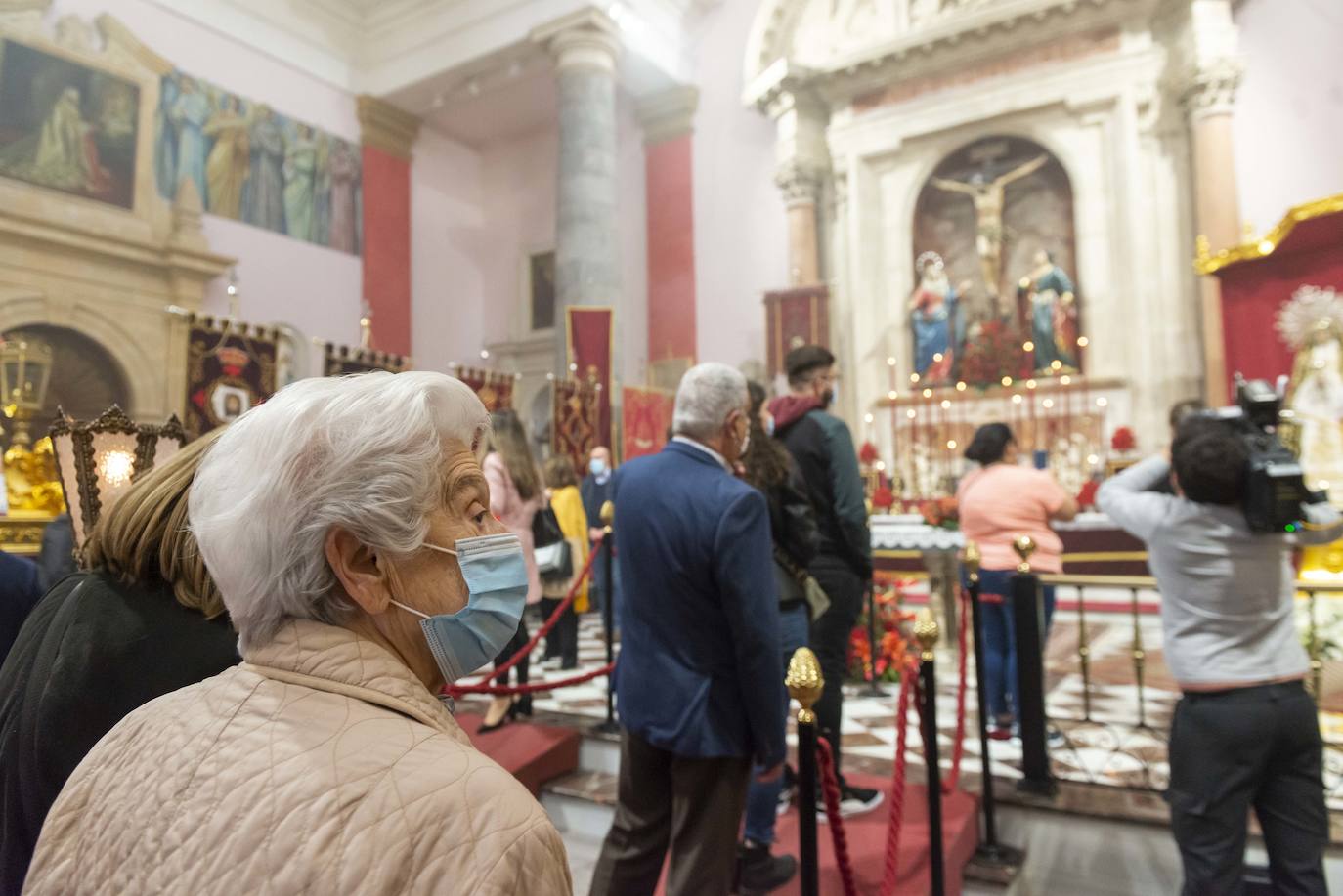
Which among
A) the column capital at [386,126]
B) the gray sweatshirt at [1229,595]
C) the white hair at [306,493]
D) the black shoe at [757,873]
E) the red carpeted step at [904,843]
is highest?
the column capital at [386,126]

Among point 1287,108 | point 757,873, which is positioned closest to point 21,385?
point 757,873

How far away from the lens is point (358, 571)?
0.99 meters

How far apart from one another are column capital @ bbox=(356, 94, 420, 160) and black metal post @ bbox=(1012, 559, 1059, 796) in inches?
611

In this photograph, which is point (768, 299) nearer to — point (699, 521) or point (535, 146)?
point (535, 146)

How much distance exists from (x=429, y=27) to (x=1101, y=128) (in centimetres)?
1125

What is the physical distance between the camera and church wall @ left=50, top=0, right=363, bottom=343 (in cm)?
1278

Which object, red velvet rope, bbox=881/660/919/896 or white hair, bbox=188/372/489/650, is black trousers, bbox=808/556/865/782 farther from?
white hair, bbox=188/372/489/650

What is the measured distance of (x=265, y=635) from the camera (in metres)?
0.96

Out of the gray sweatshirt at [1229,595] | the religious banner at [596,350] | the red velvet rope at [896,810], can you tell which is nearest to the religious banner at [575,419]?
the religious banner at [596,350]

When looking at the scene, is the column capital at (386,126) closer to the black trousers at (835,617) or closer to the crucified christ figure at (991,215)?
the crucified christ figure at (991,215)

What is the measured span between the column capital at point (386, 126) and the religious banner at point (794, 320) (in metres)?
8.28

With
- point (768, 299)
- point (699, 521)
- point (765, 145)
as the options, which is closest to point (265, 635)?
point (699, 521)

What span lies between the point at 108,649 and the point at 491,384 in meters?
9.85

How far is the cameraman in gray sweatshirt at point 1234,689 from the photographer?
2330mm
